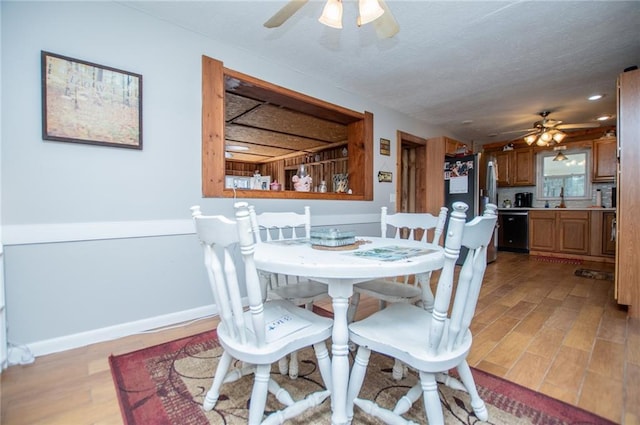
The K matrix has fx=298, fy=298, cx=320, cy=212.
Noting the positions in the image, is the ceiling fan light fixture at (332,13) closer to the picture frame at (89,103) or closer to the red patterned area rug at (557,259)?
the picture frame at (89,103)

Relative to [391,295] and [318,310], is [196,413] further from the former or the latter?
[318,310]

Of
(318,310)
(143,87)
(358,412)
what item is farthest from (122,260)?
(358,412)

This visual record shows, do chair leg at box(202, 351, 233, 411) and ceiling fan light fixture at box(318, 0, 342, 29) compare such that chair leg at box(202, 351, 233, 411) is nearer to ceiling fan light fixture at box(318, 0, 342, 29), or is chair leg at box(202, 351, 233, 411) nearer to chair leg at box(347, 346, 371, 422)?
chair leg at box(347, 346, 371, 422)

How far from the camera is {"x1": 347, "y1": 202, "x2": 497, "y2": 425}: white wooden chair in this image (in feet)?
3.15

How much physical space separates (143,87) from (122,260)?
122 cm

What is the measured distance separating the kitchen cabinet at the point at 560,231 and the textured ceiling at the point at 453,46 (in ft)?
6.64

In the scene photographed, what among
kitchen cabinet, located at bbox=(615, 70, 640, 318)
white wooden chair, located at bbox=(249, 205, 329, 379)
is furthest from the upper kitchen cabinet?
kitchen cabinet, located at bbox=(615, 70, 640, 318)

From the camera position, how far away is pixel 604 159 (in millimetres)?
5113

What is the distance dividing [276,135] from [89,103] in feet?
12.1

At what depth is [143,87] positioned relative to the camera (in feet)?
6.89

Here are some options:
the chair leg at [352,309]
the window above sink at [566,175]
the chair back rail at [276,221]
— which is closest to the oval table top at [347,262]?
the chair leg at [352,309]

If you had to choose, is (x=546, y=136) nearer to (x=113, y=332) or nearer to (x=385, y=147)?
(x=385, y=147)

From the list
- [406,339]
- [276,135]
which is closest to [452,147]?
[276,135]

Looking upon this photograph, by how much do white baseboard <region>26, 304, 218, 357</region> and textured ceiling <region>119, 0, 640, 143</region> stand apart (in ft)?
7.18
